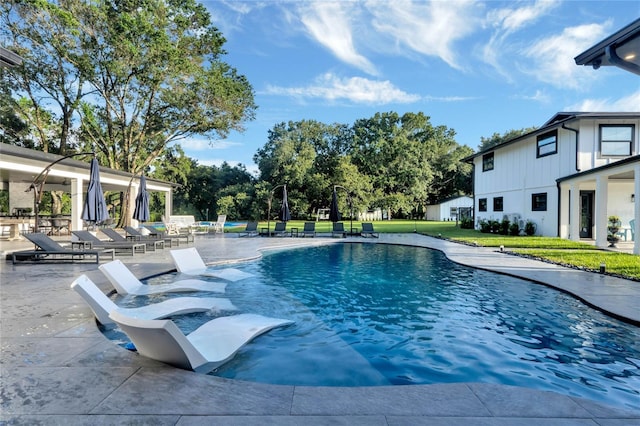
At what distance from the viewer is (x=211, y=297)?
6.57 meters

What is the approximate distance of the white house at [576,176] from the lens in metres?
14.6

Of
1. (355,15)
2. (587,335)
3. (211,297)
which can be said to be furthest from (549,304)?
(355,15)

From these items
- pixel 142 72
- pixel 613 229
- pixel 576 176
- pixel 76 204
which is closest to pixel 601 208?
pixel 576 176

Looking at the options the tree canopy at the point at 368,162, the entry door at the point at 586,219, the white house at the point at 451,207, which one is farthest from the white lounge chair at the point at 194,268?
the white house at the point at 451,207

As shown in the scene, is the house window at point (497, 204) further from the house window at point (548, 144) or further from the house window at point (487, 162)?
the house window at point (548, 144)

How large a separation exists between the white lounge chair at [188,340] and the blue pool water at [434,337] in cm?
16

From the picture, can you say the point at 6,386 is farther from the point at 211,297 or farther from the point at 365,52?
the point at 365,52

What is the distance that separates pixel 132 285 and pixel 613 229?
16875mm

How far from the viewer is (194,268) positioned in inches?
348

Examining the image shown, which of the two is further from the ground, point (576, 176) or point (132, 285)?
point (576, 176)

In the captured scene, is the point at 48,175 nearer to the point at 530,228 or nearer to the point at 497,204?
the point at 530,228

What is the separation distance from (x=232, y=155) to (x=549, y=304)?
41.9m

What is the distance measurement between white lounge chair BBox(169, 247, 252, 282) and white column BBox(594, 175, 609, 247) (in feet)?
41.5

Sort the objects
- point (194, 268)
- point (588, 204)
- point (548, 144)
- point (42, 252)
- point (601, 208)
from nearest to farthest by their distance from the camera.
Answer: point (194, 268) → point (42, 252) → point (601, 208) → point (588, 204) → point (548, 144)
